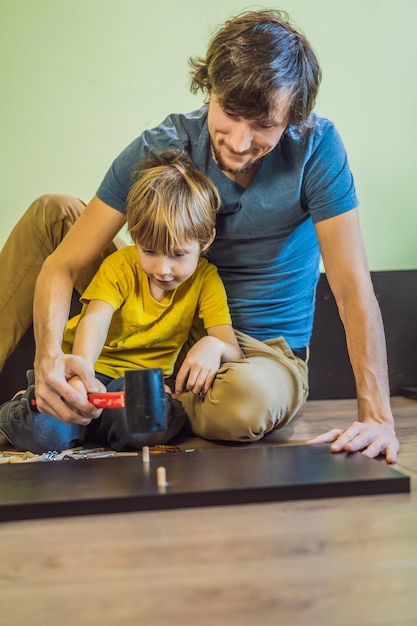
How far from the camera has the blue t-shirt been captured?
5.53ft

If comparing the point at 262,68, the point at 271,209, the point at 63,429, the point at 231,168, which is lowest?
the point at 63,429

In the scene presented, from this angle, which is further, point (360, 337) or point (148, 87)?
point (148, 87)

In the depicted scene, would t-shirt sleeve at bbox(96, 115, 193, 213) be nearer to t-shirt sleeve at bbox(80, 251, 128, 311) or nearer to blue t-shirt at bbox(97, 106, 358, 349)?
blue t-shirt at bbox(97, 106, 358, 349)

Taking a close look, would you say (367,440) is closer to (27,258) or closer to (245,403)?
(245,403)

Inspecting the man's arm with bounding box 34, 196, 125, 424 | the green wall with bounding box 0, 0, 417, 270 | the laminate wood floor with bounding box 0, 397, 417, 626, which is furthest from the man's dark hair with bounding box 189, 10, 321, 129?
the green wall with bounding box 0, 0, 417, 270

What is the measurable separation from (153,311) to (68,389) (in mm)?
450

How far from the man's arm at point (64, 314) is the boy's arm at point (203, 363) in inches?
9.2

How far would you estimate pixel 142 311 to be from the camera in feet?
5.78

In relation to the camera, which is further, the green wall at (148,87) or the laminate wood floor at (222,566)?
the green wall at (148,87)

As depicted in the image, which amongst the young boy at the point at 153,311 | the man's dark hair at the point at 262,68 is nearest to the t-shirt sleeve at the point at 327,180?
the man's dark hair at the point at 262,68

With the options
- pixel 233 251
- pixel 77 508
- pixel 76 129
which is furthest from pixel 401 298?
pixel 77 508

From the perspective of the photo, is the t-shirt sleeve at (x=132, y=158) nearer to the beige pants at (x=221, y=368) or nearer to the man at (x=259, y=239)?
the man at (x=259, y=239)

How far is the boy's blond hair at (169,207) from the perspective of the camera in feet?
5.24

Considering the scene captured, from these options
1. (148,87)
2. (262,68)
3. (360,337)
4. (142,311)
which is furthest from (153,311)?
(148,87)
